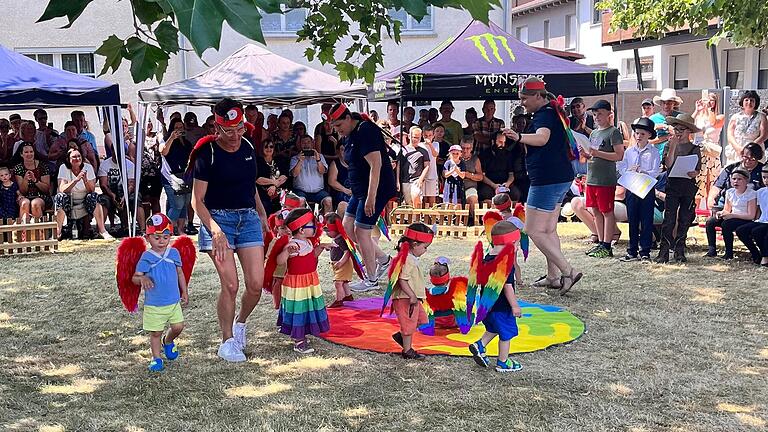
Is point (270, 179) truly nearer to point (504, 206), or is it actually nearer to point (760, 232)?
point (504, 206)

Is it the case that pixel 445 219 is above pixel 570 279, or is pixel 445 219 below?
above

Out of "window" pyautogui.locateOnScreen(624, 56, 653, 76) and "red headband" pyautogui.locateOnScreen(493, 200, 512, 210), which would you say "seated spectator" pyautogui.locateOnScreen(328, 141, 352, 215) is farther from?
"window" pyautogui.locateOnScreen(624, 56, 653, 76)

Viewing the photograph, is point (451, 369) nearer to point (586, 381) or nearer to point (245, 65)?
point (586, 381)

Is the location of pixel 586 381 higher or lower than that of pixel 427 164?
lower

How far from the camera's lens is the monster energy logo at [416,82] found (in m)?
12.1

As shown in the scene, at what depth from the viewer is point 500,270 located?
5.39 metres

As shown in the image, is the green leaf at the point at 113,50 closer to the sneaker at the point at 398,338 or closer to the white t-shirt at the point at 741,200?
the sneaker at the point at 398,338

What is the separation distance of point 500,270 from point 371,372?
1.07 metres

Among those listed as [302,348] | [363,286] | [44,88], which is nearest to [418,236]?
[302,348]

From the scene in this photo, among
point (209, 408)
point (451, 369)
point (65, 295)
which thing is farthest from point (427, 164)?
point (209, 408)

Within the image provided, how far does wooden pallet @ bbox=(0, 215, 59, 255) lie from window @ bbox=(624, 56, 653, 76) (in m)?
25.1

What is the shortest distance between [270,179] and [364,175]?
3.86 metres

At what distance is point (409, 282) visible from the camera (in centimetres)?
574

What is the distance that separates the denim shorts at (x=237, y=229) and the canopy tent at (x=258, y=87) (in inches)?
301
